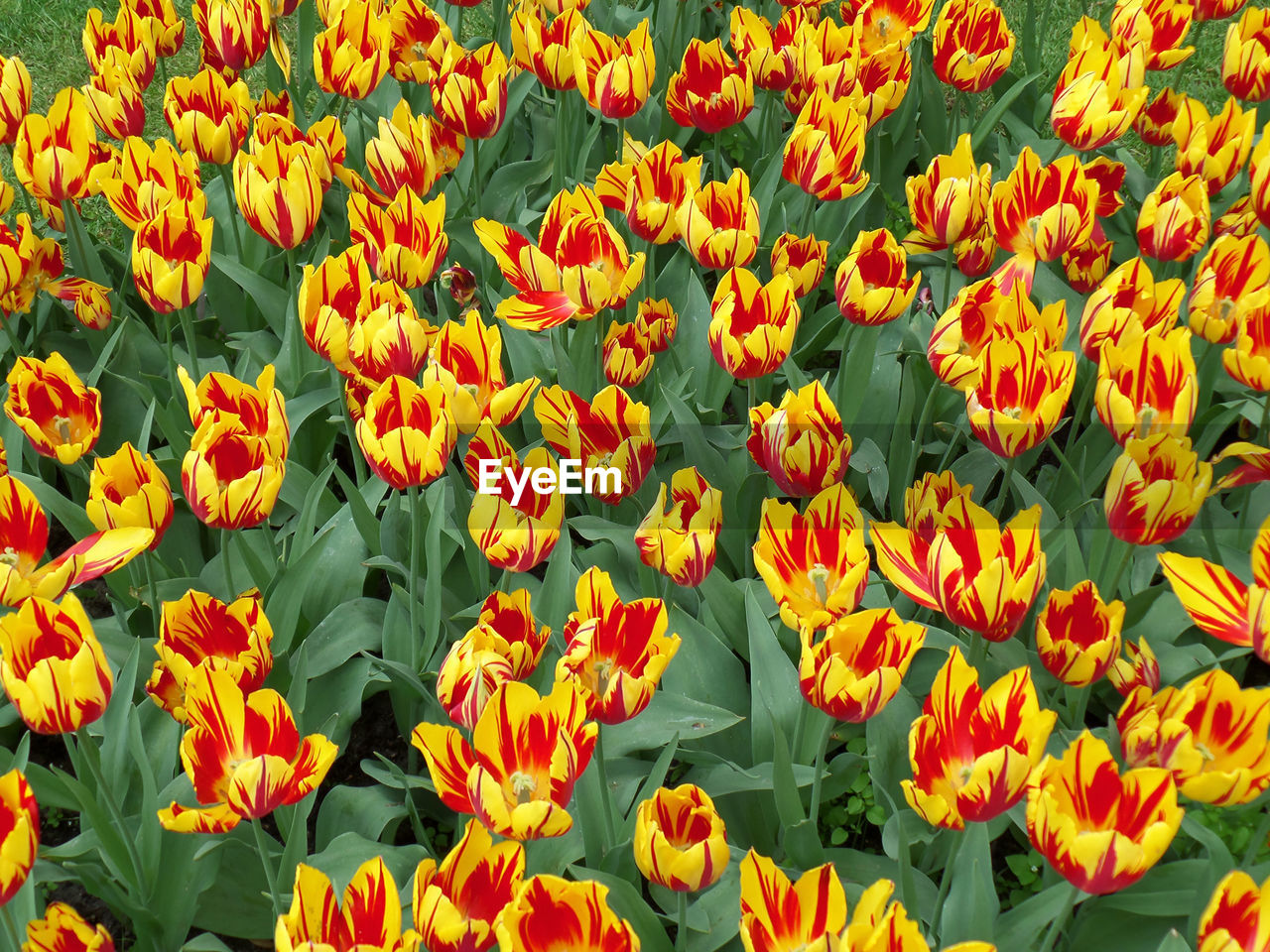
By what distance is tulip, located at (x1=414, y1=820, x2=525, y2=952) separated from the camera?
1286mm

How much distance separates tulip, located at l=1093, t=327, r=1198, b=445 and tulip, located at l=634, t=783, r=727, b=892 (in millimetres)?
818

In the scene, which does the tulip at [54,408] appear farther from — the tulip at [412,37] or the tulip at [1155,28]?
the tulip at [1155,28]

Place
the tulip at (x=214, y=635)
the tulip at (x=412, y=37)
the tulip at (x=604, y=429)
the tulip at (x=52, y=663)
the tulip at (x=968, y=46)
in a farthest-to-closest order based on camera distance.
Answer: the tulip at (x=412, y=37)
the tulip at (x=968, y=46)
the tulip at (x=604, y=429)
the tulip at (x=214, y=635)
the tulip at (x=52, y=663)

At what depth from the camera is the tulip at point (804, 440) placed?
1.80 metres

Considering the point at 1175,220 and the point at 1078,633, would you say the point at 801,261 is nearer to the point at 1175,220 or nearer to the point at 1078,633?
the point at 1175,220

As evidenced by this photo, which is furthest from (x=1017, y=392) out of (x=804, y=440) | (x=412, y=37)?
(x=412, y=37)

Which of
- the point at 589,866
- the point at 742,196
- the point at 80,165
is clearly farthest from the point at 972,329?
the point at 80,165

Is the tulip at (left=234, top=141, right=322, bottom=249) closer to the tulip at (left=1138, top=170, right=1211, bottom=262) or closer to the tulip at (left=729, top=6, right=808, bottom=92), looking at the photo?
the tulip at (left=729, top=6, right=808, bottom=92)

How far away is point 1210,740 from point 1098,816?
0.72 feet

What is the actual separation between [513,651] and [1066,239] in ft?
4.13

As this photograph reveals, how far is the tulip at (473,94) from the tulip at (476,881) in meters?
1.69

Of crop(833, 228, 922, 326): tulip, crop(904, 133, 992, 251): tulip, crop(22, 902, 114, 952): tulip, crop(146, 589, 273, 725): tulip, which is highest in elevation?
crop(904, 133, 992, 251): tulip

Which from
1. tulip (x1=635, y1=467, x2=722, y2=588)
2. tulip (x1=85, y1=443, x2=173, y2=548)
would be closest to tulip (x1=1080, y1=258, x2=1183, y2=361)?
tulip (x1=635, y1=467, x2=722, y2=588)

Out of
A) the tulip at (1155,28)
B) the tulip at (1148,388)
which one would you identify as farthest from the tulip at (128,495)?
the tulip at (1155,28)
